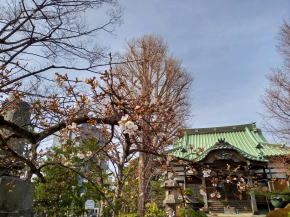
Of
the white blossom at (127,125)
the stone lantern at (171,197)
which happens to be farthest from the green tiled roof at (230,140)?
the white blossom at (127,125)

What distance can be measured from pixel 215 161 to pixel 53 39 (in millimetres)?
11434

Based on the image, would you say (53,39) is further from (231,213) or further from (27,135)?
(231,213)

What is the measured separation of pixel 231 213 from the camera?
1103 cm

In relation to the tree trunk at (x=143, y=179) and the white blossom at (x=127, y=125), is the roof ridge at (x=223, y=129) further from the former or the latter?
the white blossom at (x=127, y=125)

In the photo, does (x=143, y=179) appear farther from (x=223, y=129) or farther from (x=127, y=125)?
(x=223, y=129)

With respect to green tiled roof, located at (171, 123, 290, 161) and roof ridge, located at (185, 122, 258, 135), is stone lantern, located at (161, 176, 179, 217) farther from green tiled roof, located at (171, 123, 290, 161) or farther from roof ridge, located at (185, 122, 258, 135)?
roof ridge, located at (185, 122, 258, 135)

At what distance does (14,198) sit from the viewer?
400cm

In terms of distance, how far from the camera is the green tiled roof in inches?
508

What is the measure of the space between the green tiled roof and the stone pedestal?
32.6ft

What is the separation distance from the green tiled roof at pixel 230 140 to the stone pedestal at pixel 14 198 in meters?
9.94

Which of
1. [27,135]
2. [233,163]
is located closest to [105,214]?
[27,135]

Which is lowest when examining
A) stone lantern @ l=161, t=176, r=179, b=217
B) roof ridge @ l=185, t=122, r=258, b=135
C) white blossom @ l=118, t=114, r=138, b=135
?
stone lantern @ l=161, t=176, r=179, b=217

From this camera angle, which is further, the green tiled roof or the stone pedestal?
the green tiled roof

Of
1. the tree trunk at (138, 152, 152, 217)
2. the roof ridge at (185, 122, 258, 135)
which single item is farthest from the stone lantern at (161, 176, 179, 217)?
the roof ridge at (185, 122, 258, 135)
